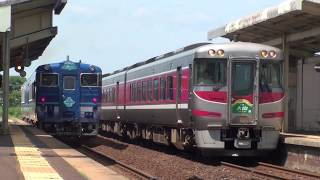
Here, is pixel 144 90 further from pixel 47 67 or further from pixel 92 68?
pixel 47 67

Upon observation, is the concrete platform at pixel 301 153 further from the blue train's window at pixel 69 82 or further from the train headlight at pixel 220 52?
the blue train's window at pixel 69 82

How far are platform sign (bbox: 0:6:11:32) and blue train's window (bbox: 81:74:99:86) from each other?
419 centimetres

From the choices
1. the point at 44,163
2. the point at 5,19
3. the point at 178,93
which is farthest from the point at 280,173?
the point at 5,19

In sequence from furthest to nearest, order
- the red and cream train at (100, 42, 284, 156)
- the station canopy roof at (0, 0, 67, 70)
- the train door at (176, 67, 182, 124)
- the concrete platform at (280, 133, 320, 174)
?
the station canopy roof at (0, 0, 67, 70) < the train door at (176, 67, 182, 124) < the red and cream train at (100, 42, 284, 156) < the concrete platform at (280, 133, 320, 174)

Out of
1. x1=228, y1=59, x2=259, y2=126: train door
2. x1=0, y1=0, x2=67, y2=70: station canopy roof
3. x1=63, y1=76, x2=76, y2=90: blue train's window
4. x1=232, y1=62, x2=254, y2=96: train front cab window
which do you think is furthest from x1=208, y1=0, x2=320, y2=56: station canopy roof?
x1=0, y1=0, x2=67, y2=70: station canopy roof

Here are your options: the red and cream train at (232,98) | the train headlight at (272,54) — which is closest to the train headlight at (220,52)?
the red and cream train at (232,98)

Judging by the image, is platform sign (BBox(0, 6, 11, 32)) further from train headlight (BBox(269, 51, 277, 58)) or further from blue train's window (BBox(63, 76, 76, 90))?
train headlight (BBox(269, 51, 277, 58))

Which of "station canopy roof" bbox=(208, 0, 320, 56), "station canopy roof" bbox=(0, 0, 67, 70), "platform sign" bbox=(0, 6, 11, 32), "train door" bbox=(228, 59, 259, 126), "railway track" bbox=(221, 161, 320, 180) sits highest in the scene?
"station canopy roof" bbox=(0, 0, 67, 70)

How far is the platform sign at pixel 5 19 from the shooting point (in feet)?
67.9

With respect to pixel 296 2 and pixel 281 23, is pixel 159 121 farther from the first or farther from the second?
pixel 296 2

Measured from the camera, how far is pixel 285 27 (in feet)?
62.8

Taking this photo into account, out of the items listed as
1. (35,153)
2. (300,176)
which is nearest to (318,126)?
(300,176)

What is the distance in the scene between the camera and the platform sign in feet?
67.9

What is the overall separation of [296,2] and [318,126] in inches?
294
